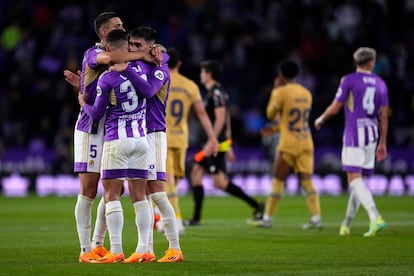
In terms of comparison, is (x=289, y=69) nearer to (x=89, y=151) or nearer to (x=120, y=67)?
(x=89, y=151)

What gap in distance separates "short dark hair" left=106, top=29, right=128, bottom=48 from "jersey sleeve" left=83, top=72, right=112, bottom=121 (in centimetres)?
34

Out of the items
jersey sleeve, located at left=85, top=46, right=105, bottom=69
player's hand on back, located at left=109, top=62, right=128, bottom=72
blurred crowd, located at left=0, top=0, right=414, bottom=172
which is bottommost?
player's hand on back, located at left=109, top=62, right=128, bottom=72

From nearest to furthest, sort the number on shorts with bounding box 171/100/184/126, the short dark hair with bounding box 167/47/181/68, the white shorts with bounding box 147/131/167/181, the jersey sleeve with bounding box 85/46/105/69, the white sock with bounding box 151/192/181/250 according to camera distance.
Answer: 1. the jersey sleeve with bounding box 85/46/105/69
2. the white sock with bounding box 151/192/181/250
3. the white shorts with bounding box 147/131/167/181
4. the short dark hair with bounding box 167/47/181/68
5. the number on shorts with bounding box 171/100/184/126

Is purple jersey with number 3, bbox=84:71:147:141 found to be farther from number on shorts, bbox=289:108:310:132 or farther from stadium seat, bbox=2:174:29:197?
stadium seat, bbox=2:174:29:197

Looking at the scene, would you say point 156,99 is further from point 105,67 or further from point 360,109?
point 360,109

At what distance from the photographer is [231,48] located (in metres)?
27.7

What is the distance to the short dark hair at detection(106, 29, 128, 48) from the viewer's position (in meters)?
9.36

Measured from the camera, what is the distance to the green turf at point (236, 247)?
29.9 ft

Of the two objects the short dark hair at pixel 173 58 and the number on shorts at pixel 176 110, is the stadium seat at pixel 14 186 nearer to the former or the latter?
the number on shorts at pixel 176 110

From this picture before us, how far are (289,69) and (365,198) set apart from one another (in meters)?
2.88

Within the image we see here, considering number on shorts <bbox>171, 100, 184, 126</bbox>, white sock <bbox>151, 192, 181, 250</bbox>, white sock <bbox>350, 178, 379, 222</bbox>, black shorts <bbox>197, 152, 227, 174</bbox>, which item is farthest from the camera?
black shorts <bbox>197, 152, 227, 174</bbox>

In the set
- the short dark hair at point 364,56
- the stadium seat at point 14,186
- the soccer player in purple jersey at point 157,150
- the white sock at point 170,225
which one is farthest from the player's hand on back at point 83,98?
the stadium seat at point 14,186

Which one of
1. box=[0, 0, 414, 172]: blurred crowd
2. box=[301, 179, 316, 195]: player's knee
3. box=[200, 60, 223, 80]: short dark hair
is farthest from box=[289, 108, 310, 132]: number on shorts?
box=[0, 0, 414, 172]: blurred crowd

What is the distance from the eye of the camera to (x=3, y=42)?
88.3ft
